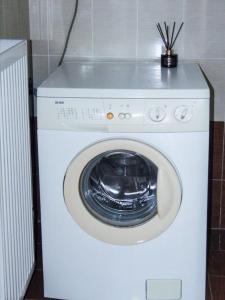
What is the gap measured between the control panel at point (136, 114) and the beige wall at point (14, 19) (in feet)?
1.34

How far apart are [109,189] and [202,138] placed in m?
0.45

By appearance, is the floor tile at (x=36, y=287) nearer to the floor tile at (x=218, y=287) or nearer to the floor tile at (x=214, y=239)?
the floor tile at (x=218, y=287)

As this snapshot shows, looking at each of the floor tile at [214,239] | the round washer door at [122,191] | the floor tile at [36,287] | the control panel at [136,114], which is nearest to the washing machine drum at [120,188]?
the round washer door at [122,191]

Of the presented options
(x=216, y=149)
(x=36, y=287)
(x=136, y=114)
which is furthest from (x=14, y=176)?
(x=216, y=149)

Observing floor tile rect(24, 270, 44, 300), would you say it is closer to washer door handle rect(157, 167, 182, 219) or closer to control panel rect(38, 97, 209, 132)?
washer door handle rect(157, 167, 182, 219)

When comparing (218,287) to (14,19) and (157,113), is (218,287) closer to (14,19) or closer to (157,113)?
(157,113)

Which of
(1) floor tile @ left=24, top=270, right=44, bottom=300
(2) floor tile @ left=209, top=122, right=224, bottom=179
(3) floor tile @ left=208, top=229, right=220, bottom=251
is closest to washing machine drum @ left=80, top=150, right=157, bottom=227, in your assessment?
(1) floor tile @ left=24, top=270, right=44, bottom=300

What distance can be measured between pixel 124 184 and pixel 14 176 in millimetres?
508

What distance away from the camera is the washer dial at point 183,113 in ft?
6.59

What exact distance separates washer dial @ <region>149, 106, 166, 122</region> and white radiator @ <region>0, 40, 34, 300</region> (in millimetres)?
458

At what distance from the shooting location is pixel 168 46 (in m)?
2.54

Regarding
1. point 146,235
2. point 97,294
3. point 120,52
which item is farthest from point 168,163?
point 120,52

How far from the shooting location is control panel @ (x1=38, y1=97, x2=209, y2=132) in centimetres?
201

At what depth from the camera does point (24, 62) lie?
2.05 m
